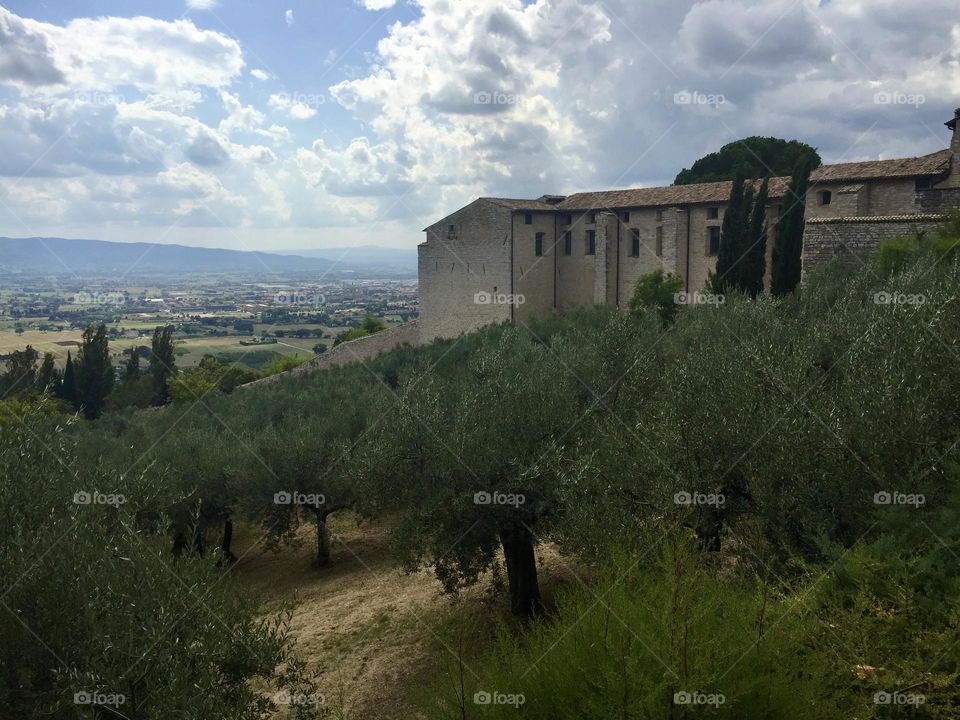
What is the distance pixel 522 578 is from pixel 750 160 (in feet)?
124

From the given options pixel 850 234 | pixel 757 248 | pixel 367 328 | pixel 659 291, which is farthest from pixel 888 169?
pixel 367 328

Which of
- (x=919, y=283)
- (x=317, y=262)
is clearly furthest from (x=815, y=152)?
(x=317, y=262)

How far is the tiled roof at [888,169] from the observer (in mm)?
25422

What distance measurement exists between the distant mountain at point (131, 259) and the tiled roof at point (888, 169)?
84.8m

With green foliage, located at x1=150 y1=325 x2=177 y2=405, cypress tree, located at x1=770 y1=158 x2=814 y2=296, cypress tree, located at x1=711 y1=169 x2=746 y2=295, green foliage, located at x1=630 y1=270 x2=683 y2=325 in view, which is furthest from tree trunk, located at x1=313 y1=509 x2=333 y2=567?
green foliage, located at x1=150 y1=325 x2=177 y2=405

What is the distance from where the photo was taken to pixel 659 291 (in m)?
31.7

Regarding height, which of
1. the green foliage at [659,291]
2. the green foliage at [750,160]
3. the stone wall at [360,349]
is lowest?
the stone wall at [360,349]

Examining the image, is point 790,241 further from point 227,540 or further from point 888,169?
point 227,540

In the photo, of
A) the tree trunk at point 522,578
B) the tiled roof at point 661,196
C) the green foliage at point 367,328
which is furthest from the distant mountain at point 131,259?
the tree trunk at point 522,578

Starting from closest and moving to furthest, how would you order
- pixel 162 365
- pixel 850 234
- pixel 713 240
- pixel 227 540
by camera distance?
pixel 227 540 < pixel 850 234 < pixel 713 240 < pixel 162 365

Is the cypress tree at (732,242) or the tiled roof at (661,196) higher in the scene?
the tiled roof at (661,196)

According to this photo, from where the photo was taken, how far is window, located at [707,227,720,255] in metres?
33.3

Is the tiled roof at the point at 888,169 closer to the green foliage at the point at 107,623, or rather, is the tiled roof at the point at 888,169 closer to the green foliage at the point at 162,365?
the green foliage at the point at 107,623

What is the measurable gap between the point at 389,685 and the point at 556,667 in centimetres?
610
